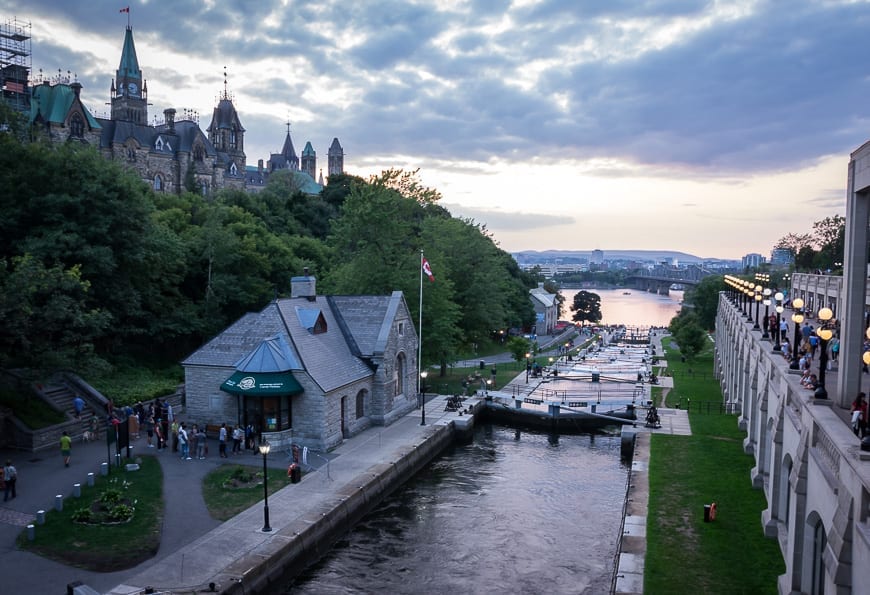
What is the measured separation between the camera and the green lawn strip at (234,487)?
22.8 meters

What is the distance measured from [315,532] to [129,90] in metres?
126

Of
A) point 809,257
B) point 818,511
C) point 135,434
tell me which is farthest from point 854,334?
point 809,257

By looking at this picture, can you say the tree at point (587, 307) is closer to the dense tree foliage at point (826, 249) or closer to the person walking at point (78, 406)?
the dense tree foliage at point (826, 249)

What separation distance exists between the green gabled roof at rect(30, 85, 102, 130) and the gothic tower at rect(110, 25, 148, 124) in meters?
44.2

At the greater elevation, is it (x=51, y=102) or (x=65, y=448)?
(x=51, y=102)

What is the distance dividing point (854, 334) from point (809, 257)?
286 ft

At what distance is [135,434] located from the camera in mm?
31625

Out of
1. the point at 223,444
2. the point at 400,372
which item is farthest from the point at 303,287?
the point at 223,444

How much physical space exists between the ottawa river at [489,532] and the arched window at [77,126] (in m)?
70.7

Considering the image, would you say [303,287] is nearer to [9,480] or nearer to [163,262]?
[163,262]

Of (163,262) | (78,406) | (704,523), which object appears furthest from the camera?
(163,262)

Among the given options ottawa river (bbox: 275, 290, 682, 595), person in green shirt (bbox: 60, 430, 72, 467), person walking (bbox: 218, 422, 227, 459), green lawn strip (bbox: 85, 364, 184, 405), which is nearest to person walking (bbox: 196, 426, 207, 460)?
person walking (bbox: 218, 422, 227, 459)

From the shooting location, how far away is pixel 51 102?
79.1 meters

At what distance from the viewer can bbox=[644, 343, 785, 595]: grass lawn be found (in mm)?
18281
